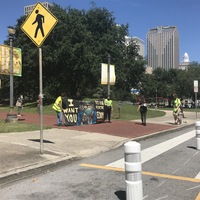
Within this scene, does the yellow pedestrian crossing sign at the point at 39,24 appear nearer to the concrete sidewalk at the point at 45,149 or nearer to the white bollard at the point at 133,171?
the concrete sidewalk at the point at 45,149

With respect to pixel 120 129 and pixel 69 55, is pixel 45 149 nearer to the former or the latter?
pixel 120 129

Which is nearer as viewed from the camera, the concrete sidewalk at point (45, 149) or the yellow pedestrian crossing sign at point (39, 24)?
the concrete sidewalk at point (45, 149)

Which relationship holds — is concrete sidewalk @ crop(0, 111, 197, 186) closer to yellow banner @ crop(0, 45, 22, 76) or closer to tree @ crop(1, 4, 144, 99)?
yellow banner @ crop(0, 45, 22, 76)

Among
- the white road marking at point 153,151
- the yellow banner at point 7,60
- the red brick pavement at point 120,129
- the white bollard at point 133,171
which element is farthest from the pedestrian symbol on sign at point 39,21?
the yellow banner at point 7,60

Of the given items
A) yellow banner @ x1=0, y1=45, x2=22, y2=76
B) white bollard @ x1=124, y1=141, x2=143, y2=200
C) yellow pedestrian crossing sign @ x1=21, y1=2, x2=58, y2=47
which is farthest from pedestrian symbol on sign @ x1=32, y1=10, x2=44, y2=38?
yellow banner @ x1=0, y1=45, x2=22, y2=76

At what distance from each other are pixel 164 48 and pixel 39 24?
558 ft

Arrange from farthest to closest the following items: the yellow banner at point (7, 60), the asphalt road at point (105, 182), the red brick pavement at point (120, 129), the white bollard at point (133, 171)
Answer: the yellow banner at point (7, 60)
the red brick pavement at point (120, 129)
the asphalt road at point (105, 182)
the white bollard at point (133, 171)

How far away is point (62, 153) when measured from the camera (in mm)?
9102

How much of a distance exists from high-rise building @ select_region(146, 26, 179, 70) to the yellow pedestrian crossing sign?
166m

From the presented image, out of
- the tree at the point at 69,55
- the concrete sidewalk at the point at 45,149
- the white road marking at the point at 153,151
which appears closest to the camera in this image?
the concrete sidewalk at the point at 45,149

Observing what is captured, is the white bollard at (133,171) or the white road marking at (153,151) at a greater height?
the white bollard at (133,171)

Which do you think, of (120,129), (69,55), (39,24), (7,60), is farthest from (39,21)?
(69,55)

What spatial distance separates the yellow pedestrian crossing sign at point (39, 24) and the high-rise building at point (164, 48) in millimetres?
165851

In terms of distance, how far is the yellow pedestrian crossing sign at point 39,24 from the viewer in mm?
8648
